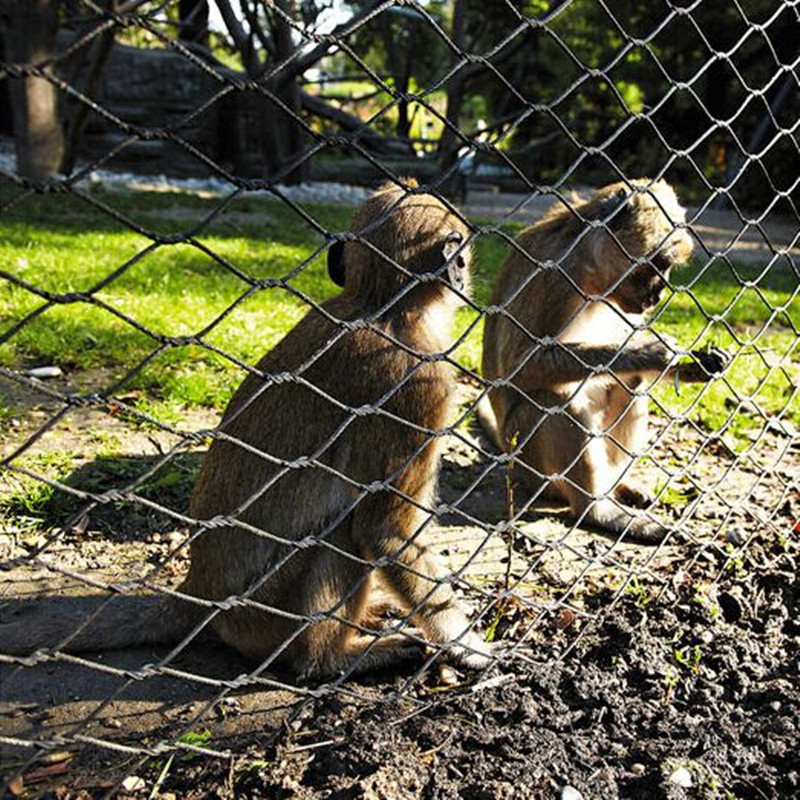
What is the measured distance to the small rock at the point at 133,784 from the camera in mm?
2445

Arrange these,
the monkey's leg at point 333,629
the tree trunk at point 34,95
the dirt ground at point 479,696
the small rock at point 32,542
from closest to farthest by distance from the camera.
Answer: the dirt ground at point 479,696 → the monkey's leg at point 333,629 → the small rock at point 32,542 → the tree trunk at point 34,95

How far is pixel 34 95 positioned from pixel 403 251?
889cm

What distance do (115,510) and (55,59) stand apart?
9.48ft

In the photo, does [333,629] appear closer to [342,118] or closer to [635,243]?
[635,243]

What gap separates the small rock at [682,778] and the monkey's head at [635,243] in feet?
7.89

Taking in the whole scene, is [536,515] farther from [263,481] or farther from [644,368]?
[263,481]

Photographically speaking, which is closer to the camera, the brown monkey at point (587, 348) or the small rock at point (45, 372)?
the brown monkey at point (587, 348)

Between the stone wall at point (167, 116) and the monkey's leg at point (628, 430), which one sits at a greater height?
the stone wall at point (167, 116)

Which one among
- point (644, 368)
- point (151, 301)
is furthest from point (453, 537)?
point (151, 301)

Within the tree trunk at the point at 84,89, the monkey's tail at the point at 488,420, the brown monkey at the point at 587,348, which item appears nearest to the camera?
the brown monkey at the point at 587,348

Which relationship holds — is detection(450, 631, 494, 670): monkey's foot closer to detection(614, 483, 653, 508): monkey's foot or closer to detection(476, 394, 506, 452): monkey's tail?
detection(614, 483, 653, 508): monkey's foot

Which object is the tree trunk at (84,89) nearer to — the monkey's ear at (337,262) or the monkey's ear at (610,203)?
the monkey's ear at (610,203)

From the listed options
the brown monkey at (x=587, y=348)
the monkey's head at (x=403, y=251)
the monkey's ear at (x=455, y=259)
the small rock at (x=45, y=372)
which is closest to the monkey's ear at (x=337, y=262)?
the monkey's head at (x=403, y=251)

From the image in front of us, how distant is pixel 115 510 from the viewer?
13.2 ft
